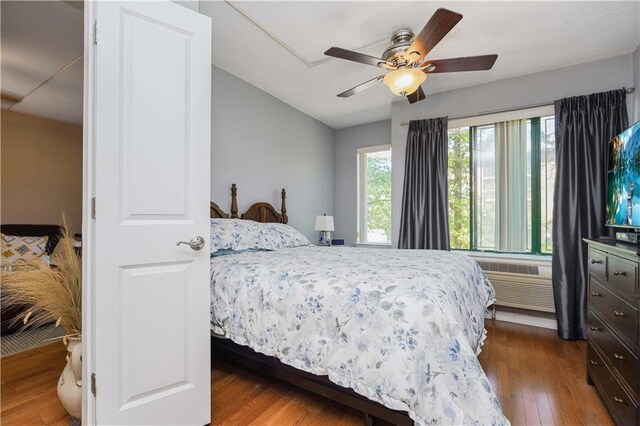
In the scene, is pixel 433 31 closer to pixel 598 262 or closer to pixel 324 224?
pixel 598 262

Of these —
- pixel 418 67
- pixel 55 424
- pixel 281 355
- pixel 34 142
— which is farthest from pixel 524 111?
pixel 34 142

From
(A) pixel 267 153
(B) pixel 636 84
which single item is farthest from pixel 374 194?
(B) pixel 636 84

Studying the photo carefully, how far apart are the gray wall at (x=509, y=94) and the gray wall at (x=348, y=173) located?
0.77 metres

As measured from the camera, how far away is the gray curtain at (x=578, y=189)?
279 cm

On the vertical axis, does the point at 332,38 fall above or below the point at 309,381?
above

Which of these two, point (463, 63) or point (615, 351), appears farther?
point (463, 63)

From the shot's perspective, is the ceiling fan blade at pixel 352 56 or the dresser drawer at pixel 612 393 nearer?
the dresser drawer at pixel 612 393

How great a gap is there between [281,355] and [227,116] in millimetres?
2512

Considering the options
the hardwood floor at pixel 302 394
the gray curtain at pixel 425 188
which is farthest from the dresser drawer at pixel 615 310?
the gray curtain at pixel 425 188

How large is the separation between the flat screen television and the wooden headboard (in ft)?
10.1

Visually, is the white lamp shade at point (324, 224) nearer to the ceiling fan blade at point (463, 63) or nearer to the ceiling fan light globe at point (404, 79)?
the ceiling fan light globe at point (404, 79)

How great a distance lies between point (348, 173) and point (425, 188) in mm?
1517

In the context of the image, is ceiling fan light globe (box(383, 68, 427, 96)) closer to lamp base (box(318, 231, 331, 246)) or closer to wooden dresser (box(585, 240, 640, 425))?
wooden dresser (box(585, 240, 640, 425))

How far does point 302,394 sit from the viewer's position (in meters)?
1.86
